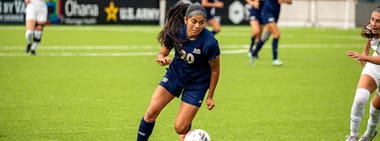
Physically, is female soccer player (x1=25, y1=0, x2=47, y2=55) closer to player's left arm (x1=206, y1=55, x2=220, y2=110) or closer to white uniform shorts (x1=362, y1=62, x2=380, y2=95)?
white uniform shorts (x1=362, y1=62, x2=380, y2=95)

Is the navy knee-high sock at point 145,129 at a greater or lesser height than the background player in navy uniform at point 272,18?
greater

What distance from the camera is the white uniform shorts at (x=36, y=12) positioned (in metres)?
24.4

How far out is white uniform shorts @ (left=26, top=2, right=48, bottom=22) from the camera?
24375 mm

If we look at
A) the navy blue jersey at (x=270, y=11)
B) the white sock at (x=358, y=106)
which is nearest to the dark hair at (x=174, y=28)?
the white sock at (x=358, y=106)

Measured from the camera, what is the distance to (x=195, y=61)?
9.52m

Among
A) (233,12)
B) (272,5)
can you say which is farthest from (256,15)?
(233,12)

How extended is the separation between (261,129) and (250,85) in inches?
236

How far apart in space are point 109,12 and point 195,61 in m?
30.0

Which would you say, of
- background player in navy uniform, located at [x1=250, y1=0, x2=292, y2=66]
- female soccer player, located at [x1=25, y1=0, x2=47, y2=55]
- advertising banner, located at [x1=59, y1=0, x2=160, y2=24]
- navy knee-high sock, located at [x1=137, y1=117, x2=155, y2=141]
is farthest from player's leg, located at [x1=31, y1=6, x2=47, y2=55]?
navy knee-high sock, located at [x1=137, y1=117, x2=155, y2=141]

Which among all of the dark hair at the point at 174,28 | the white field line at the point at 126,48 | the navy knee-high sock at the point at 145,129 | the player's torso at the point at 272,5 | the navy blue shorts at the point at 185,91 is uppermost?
the dark hair at the point at 174,28

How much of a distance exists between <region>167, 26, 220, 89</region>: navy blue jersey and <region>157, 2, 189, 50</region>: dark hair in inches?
2.5

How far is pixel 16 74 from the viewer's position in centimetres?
1906

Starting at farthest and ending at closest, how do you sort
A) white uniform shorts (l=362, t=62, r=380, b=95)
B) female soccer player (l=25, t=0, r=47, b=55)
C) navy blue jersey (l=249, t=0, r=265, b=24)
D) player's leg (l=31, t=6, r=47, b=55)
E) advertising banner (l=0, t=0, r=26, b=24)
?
advertising banner (l=0, t=0, r=26, b=24) → player's leg (l=31, t=6, r=47, b=55) → female soccer player (l=25, t=0, r=47, b=55) → navy blue jersey (l=249, t=0, r=265, b=24) → white uniform shorts (l=362, t=62, r=380, b=95)

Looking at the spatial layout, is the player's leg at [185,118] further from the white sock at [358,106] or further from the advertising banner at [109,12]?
the advertising banner at [109,12]
